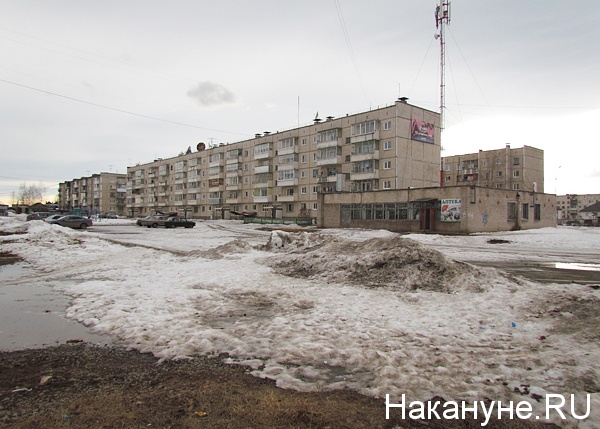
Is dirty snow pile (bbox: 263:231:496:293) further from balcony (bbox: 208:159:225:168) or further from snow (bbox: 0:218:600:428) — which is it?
balcony (bbox: 208:159:225:168)

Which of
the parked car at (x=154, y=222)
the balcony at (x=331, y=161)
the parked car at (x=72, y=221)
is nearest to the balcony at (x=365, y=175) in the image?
the balcony at (x=331, y=161)

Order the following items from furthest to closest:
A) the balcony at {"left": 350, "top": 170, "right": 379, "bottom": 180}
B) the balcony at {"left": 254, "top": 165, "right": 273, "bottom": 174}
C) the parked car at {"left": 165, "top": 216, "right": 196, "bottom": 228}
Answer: the balcony at {"left": 254, "top": 165, "right": 273, "bottom": 174} < the balcony at {"left": 350, "top": 170, "right": 379, "bottom": 180} < the parked car at {"left": 165, "top": 216, "right": 196, "bottom": 228}

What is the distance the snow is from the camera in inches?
165

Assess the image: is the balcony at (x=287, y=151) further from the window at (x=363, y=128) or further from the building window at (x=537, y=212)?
the building window at (x=537, y=212)

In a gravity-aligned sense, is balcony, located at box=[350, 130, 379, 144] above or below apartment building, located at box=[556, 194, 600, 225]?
above

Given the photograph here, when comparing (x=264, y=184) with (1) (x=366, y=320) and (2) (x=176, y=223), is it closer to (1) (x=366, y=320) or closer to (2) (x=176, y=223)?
(2) (x=176, y=223)

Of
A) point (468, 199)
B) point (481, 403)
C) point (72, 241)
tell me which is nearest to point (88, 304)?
point (481, 403)

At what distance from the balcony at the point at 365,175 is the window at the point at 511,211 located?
68.6 ft

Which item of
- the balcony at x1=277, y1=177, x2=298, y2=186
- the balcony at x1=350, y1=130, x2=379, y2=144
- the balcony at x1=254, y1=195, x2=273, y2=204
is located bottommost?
the balcony at x1=254, y1=195, x2=273, y2=204

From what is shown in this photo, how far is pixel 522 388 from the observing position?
3857 mm

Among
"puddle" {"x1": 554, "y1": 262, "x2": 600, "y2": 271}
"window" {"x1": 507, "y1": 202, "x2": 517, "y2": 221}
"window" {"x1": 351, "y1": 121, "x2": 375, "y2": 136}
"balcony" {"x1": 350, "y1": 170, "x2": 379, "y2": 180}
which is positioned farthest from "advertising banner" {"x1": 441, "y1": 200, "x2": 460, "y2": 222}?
"window" {"x1": 351, "y1": 121, "x2": 375, "y2": 136}

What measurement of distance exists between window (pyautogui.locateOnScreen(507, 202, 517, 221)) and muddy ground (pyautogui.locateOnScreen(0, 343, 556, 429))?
1651 inches

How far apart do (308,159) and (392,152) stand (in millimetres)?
19001

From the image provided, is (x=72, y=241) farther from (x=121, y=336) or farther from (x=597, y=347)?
(x=597, y=347)
